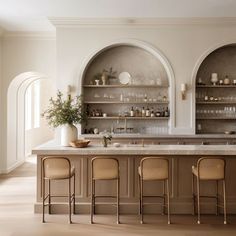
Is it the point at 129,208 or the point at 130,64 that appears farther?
the point at 130,64

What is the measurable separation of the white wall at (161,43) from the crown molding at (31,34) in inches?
31.1

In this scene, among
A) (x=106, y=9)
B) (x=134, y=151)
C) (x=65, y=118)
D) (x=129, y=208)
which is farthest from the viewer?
(x=106, y=9)

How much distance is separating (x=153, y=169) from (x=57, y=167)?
1.29 meters

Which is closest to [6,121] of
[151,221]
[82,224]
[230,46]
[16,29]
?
[16,29]

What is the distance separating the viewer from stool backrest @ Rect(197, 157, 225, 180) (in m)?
4.11

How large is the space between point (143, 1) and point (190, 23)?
1.49 m

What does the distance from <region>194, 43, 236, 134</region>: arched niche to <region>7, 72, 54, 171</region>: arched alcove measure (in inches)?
149

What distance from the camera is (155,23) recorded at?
653 centimetres

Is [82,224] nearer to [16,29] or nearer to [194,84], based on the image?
[194,84]

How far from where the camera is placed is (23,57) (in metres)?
7.29

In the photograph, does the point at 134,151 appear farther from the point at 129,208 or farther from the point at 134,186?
the point at 129,208

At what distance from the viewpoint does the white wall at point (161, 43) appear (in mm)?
6531

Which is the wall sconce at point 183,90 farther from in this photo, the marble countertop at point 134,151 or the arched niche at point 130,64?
the marble countertop at point 134,151

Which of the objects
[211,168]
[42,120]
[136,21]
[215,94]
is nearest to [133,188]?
[211,168]
